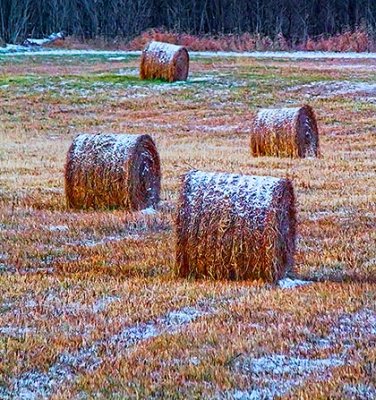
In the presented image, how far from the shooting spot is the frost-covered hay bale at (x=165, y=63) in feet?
91.4

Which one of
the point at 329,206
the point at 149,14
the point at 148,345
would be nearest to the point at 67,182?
the point at 329,206

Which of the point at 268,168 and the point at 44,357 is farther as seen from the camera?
the point at 268,168

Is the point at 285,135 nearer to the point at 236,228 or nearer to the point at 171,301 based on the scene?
the point at 236,228

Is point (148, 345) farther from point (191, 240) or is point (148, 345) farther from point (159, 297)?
point (191, 240)

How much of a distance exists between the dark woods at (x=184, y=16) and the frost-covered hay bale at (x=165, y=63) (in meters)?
14.4

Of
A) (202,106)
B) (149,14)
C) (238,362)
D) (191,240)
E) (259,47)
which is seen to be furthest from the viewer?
(149,14)

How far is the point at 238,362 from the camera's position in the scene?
5324 mm

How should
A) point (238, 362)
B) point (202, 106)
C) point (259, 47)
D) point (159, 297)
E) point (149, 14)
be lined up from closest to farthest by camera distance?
point (238, 362) → point (159, 297) → point (202, 106) → point (259, 47) → point (149, 14)

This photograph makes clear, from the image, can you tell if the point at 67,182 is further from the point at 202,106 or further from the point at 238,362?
the point at 202,106

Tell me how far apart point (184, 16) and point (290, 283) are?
3932 cm

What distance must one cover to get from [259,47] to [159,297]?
32477 mm

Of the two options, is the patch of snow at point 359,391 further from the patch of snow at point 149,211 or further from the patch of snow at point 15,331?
the patch of snow at point 149,211

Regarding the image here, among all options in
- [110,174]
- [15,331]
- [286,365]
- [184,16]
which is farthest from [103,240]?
[184,16]

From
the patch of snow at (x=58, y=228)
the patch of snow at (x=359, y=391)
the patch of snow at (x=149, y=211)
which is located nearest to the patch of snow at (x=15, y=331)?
the patch of snow at (x=359, y=391)
